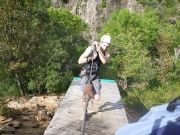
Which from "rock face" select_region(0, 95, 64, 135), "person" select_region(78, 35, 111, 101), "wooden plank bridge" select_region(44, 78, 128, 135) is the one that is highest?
"person" select_region(78, 35, 111, 101)

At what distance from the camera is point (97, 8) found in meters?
32.1

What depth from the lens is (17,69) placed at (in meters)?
14.9

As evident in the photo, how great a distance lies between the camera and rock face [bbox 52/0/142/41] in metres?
31.5

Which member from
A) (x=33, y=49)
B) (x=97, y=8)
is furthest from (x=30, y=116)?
(x=97, y=8)

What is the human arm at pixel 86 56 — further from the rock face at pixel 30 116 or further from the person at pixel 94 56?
the rock face at pixel 30 116

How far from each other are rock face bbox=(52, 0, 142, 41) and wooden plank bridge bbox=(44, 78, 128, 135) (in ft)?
71.4

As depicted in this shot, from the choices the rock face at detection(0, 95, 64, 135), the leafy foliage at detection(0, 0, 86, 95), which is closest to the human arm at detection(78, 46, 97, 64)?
the rock face at detection(0, 95, 64, 135)

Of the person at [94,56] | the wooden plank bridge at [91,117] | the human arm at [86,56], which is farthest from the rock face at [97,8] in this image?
the human arm at [86,56]

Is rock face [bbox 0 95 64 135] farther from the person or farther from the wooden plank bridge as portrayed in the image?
the person

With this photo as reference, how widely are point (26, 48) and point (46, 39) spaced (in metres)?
0.86

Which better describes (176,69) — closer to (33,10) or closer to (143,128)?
(33,10)

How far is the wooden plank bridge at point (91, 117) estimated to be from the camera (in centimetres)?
709

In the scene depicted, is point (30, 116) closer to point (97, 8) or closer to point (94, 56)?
point (94, 56)

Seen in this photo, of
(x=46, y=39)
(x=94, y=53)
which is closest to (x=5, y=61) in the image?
(x=46, y=39)
